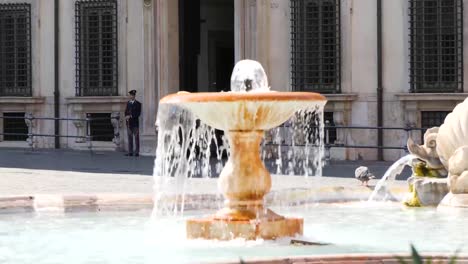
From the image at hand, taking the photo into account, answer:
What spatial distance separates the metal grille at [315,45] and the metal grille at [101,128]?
15.2 ft

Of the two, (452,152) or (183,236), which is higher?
(452,152)

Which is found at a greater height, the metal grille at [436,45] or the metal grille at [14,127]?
the metal grille at [436,45]

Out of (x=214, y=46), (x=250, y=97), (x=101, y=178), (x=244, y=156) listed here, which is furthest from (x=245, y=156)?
(x=214, y=46)

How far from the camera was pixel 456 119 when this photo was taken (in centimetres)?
1189

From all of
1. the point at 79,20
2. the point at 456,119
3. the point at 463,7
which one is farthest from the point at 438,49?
the point at 456,119

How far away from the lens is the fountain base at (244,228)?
9719 mm

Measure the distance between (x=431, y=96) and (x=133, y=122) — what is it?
609cm

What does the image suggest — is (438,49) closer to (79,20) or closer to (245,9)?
(245,9)

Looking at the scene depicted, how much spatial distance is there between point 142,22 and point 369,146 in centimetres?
642

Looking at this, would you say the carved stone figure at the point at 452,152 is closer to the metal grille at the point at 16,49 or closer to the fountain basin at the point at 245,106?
the fountain basin at the point at 245,106

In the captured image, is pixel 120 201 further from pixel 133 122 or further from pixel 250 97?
pixel 133 122

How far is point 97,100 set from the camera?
2691 centimetres

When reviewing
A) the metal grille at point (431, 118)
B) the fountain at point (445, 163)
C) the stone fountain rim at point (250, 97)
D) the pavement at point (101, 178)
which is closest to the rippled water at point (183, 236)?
the fountain at point (445, 163)

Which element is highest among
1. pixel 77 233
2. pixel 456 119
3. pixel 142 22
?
pixel 142 22
